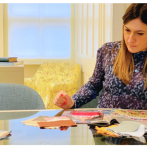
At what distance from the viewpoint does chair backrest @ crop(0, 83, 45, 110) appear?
1.62 m

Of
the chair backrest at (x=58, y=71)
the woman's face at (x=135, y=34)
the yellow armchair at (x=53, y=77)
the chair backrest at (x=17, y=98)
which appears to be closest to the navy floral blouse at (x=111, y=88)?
the woman's face at (x=135, y=34)

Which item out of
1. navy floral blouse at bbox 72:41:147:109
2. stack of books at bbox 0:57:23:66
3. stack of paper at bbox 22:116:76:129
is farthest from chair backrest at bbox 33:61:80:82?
stack of paper at bbox 22:116:76:129

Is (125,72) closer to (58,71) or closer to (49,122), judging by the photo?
(49,122)

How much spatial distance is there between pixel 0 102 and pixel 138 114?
2.59 ft

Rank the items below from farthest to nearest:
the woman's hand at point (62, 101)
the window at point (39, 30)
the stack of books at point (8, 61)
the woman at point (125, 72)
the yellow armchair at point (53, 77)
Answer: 1. the window at point (39, 30)
2. the yellow armchair at point (53, 77)
3. the stack of books at point (8, 61)
4. the woman at point (125, 72)
5. the woman's hand at point (62, 101)

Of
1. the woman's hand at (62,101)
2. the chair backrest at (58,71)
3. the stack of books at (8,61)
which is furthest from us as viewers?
the chair backrest at (58,71)

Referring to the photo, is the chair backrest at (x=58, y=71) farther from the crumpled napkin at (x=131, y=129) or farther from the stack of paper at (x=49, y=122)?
the crumpled napkin at (x=131, y=129)

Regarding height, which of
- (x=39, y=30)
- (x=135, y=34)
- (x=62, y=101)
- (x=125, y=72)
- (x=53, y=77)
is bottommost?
(x=53, y=77)

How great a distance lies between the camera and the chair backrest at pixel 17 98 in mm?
1615

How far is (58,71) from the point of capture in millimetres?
4406

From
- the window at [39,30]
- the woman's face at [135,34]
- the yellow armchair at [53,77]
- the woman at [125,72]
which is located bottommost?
the yellow armchair at [53,77]

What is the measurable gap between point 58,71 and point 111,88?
2.85 m

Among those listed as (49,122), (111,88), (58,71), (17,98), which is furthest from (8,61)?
(49,122)

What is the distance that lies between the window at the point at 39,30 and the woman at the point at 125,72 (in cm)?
336
